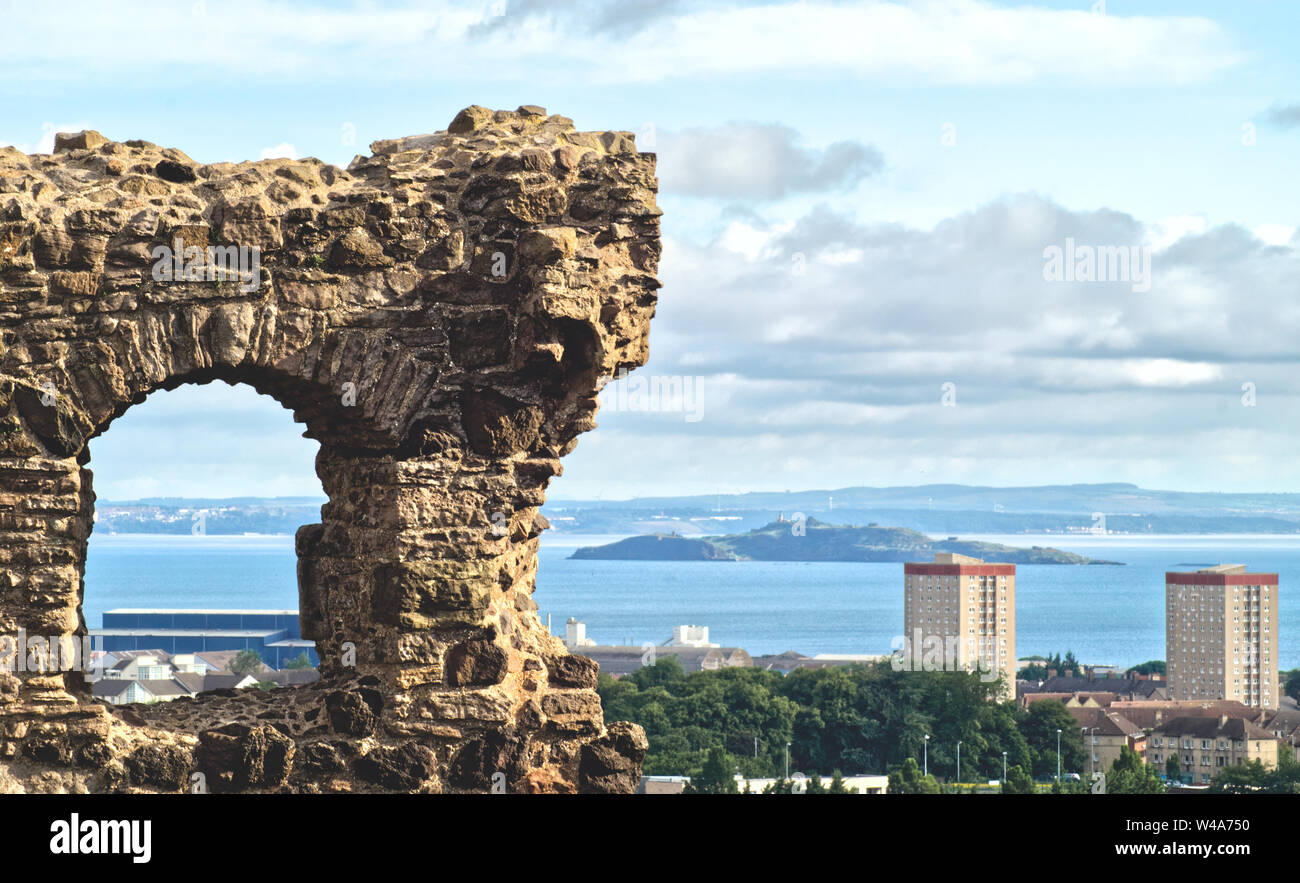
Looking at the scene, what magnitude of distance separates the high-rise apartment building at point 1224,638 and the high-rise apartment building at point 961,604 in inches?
526

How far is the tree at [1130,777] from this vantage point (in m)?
67.1

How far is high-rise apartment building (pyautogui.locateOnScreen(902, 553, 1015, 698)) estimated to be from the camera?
485ft

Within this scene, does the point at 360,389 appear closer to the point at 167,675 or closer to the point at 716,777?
the point at 716,777

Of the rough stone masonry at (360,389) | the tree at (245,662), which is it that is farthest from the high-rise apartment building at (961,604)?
the rough stone masonry at (360,389)

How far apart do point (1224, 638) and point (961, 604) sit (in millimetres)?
23682

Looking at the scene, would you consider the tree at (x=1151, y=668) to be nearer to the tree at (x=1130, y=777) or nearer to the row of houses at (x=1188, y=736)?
the row of houses at (x=1188, y=736)

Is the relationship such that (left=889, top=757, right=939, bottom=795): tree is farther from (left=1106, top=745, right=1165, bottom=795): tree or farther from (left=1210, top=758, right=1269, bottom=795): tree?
(left=1210, top=758, right=1269, bottom=795): tree

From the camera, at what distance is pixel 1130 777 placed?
225 ft
